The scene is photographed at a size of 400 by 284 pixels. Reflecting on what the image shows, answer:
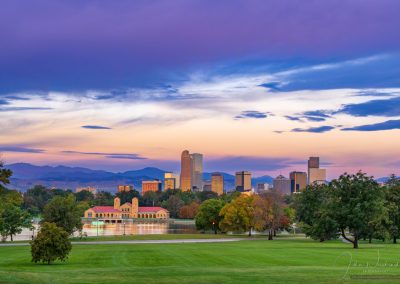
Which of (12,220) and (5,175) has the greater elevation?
(5,175)

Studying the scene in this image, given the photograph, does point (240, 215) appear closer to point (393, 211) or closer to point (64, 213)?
point (393, 211)

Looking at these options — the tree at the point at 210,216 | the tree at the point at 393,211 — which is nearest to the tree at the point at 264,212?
the tree at the point at 393,211

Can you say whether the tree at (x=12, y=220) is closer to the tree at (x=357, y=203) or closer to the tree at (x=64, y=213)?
the tree at (x=64, y=213)

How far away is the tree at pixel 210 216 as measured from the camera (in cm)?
14250

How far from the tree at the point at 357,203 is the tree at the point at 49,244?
41.6 m

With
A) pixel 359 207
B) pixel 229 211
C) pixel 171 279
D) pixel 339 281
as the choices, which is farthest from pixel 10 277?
Result: pixel 229 211

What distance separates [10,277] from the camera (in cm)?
2975

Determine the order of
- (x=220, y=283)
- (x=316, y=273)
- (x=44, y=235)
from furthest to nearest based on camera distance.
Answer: (x=44, y=235) < (x=316, y=273) < (x=220, y=283)

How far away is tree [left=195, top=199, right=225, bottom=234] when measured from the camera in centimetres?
14250

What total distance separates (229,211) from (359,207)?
173 feet

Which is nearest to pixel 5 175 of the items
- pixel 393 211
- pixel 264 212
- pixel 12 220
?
pixel 393 211

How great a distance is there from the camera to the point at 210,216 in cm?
14300

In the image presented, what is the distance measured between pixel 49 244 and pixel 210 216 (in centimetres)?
9694

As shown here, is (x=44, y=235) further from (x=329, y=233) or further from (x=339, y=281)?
(x=329, y=233)
